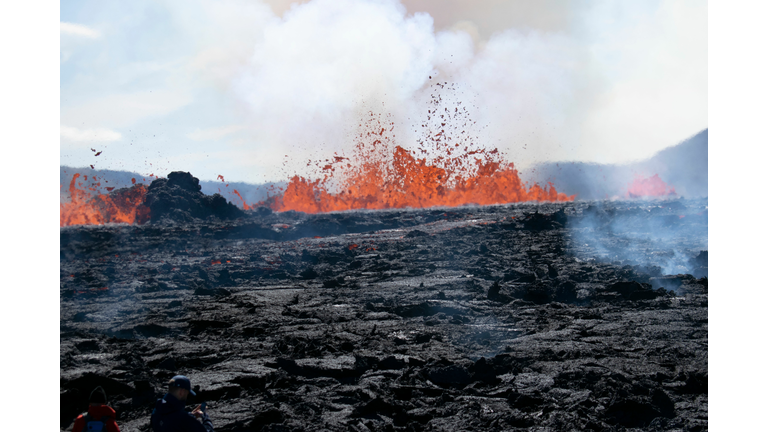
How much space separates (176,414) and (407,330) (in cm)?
→ 487

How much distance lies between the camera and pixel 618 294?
9.87 m

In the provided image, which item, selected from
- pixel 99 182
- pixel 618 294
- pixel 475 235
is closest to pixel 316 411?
pixel 618 294

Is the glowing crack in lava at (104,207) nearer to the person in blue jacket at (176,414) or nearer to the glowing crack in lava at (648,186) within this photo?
the person in blue jacket at (176,414)

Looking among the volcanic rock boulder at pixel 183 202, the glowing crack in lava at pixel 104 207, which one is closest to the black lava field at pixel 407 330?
the glowing crack in lava at pixel 104 207

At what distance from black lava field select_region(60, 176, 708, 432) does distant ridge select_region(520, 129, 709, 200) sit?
13607 millimetres

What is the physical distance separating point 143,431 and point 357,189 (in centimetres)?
2817

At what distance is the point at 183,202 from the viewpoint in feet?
83.3

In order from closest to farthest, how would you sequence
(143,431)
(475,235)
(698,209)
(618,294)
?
(143,431) < (618,294) < (475,235) < (698,209)

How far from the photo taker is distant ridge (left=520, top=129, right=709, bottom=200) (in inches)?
1243

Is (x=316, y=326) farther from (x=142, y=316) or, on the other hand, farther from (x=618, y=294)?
(x=618, y=294)

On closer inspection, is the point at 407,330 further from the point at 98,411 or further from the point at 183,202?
the point at 183,202

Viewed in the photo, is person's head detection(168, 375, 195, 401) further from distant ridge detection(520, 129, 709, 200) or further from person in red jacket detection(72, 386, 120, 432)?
distant ridge detection(520, 129, 709, 200)

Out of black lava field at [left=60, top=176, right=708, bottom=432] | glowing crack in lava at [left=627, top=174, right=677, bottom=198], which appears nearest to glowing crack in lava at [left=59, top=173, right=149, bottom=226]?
black lava field at [left=60, top=176, right=708, bottom=432]

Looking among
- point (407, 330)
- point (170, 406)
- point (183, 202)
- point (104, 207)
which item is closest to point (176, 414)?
point (170, 406)
